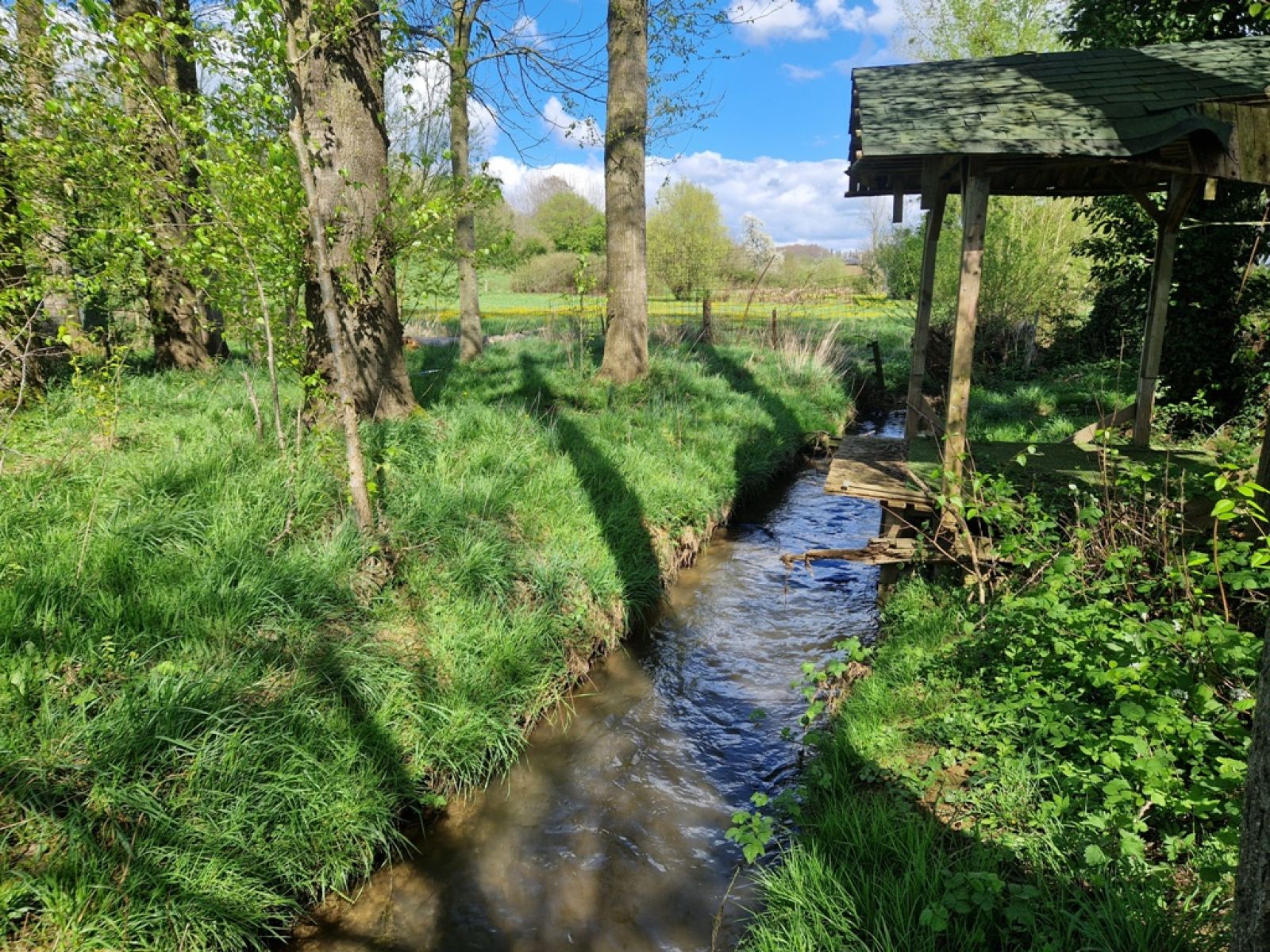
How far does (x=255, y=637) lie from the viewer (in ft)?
11.8

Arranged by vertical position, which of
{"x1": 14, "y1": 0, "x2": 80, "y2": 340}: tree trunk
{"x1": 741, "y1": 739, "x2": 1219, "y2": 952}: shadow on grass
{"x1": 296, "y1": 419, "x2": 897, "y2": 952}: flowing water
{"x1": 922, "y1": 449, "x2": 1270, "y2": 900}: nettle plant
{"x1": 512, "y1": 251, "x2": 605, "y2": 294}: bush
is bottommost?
{"x1": 296, "y1": 419, "x2": 897, "y2": 952}: flowing water

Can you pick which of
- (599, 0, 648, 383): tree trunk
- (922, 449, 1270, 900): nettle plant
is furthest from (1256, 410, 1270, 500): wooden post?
(599, 0, 648, 383): tree trunk

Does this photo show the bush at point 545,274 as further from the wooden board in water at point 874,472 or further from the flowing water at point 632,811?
the flowing water at point 632,811

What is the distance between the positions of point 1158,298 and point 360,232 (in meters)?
6.90

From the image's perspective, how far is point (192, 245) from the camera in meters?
4.25

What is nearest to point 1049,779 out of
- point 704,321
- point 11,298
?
point 11,298

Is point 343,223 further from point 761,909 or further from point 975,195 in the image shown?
point 761,909

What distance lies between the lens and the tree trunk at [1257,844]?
4.25 ft

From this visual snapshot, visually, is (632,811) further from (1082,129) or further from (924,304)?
(924,304)

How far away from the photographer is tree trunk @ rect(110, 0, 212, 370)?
13.0ft

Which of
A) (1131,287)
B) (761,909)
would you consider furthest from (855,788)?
(1131,287)

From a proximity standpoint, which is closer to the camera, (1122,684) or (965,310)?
(1122,684)

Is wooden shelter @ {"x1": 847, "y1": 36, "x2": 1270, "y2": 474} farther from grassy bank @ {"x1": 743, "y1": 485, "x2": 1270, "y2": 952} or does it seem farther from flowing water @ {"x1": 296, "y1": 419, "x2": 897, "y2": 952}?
flowing water @ {"x1": 296, "y1": 419, "x2": 897, "y2": 952}

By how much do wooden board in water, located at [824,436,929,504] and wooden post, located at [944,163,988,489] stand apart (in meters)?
0.53
